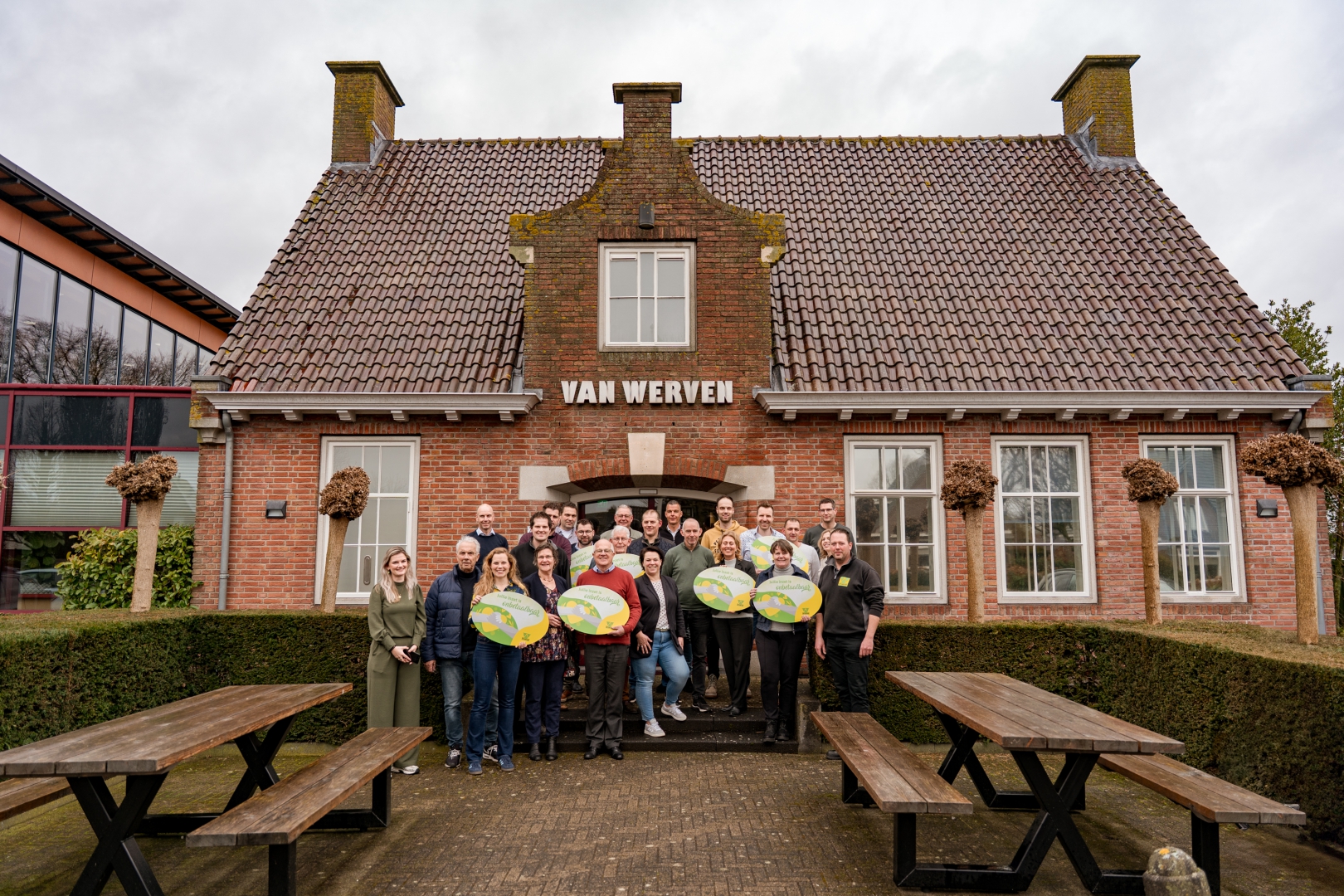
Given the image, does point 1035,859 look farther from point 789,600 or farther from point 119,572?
point 119,572

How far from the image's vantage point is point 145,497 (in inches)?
340

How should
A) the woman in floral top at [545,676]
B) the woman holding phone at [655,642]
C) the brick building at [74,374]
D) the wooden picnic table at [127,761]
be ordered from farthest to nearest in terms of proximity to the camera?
the brick building at [74,374], the woman holding phone at [655,642], the woman in floral top at [545,676], the wooden picnic table at [127,761]

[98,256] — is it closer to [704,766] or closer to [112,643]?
[112,643]

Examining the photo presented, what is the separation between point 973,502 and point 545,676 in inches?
190

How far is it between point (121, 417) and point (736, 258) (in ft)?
32.8

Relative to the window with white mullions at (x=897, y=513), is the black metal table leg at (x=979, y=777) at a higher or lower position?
lower

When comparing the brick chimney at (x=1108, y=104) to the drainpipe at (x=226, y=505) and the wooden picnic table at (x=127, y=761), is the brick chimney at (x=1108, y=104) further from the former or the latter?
the wooden picnic table at (x=127, y=761)

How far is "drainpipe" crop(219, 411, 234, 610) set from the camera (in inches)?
418

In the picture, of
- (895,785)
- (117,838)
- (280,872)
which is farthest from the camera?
(895,785)

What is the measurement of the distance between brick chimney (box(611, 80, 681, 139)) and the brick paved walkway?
27.7 ft

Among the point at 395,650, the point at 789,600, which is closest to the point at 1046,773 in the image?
the point at 789,600

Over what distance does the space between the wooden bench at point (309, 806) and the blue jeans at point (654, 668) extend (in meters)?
2.18

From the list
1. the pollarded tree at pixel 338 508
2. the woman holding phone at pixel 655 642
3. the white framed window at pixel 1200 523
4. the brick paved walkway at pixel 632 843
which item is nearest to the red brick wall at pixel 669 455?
the white framed window at pixel 1200 523

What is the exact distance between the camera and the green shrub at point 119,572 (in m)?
11.1
